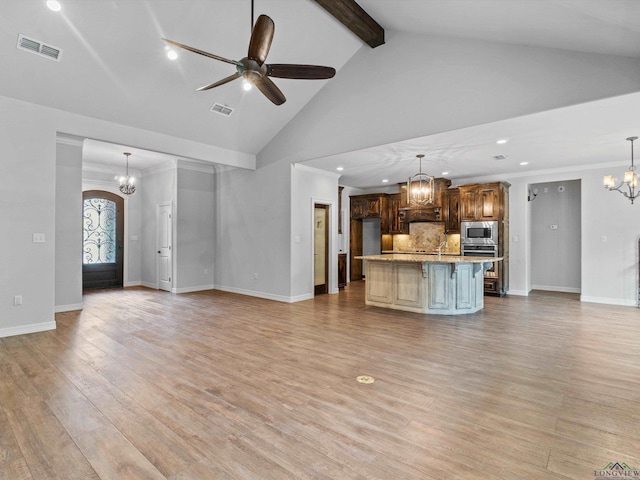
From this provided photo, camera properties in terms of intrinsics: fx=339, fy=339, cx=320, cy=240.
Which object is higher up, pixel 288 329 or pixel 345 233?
pixel 345 233

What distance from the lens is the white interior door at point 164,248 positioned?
8.26 m

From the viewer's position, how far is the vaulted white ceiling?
140 inches

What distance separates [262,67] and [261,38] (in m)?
0.27

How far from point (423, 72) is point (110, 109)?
4685mm

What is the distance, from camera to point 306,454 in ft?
6.73

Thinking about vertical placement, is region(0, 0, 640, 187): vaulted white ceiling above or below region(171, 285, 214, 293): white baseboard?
above

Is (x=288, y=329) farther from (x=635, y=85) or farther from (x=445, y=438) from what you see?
(x=635, y=85)

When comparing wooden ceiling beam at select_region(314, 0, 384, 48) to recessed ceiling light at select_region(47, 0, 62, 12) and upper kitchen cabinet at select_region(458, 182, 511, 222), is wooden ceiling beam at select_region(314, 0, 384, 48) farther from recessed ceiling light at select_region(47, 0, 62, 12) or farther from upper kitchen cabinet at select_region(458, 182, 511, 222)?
upper kitchen cabinet at select_region(458, 182, 511, 222)

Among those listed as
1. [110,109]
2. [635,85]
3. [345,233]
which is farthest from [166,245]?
[635,85]

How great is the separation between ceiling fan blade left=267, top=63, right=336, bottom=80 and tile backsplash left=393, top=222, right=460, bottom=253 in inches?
252

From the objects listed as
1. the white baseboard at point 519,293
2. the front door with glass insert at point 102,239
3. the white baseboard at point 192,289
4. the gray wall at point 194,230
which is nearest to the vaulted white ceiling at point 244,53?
the gray wall at point 194,230

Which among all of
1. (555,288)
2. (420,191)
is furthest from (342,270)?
(555,288)

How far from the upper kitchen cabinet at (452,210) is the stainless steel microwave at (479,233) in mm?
206

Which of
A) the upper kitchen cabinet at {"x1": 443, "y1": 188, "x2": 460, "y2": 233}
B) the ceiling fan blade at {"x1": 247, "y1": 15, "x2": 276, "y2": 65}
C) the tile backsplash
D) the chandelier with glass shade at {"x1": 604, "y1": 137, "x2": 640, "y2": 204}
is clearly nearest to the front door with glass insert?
the ceiling fan blade at {"x1": 247, "y1": 15, "x2": 276, "y2": 65}
